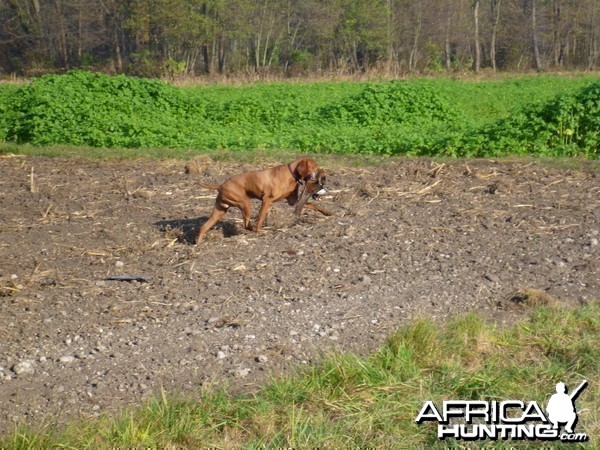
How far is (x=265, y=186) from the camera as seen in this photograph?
25.2 feet

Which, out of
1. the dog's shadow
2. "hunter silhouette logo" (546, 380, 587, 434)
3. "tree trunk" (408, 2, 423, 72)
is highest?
"tree trunk" (408, 2, 423, 72)

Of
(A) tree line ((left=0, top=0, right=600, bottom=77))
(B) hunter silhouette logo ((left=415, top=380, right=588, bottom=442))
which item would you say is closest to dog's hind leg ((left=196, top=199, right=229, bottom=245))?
(B) hunter silhouette logo ((left=415, top=380, right=588, bottom=442))

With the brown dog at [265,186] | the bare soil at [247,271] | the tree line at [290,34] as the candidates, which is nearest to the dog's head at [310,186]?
the brown dog at [265,186]

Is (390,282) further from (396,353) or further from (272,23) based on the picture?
(272,23)

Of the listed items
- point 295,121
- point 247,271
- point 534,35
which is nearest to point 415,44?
point 534,35

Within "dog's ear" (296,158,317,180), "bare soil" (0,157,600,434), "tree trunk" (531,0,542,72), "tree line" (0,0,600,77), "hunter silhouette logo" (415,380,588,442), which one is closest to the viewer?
"hunter silhouette logo" (415,380,588,442)

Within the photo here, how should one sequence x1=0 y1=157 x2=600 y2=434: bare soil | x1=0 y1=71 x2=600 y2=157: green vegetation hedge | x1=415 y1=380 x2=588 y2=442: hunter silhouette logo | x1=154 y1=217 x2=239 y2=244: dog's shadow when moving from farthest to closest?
x1=0 y1=71 x2=600 y2=157: green vegetation hedge
x1=154 y1=217 x2=239 y2=244: dog's shadow
x1=0 y1=157 x2=600 y2=434: bare soil
x1=415 y1=380 x2=588 y2=442: hunter silhouette logo

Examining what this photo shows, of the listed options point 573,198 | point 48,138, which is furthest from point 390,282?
point 48,138

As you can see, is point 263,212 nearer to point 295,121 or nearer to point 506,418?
point 506,418

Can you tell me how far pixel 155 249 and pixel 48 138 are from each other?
802 cm

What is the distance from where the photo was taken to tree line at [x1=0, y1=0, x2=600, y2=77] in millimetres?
45531

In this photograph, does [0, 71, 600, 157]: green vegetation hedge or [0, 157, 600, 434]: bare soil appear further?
[0, 71, 600, 157]: green vegetation hedge

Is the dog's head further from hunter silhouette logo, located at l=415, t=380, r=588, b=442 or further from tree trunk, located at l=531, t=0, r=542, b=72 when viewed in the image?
tree trunk, located at l=531, t=0, r=542, b=72

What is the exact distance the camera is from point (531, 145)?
39.9 feet
